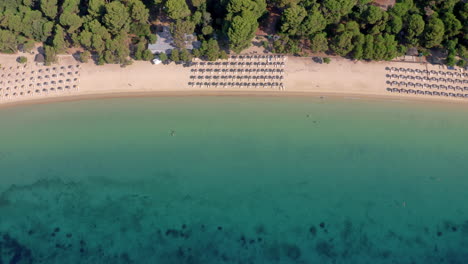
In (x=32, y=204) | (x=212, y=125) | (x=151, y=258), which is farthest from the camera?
(x=212, y=125)

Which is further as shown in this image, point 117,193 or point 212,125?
point 212,125

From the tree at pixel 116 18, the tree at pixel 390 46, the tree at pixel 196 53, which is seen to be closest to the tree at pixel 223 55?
the tree at pixel 196 53

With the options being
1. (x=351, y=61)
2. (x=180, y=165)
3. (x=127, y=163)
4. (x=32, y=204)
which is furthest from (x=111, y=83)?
(x=351, y=61)

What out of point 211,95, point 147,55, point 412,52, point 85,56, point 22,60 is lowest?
point 211,95

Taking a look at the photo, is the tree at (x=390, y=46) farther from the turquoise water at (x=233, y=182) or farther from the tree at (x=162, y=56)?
the tree at (x=162, y=56)

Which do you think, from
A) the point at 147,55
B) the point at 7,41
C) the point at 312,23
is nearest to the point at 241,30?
the point at 312,23

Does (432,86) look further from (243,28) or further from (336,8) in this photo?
(243,28)

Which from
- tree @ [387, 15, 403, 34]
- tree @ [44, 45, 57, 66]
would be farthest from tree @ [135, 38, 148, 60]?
tree @ [387, 15, 403, 34]

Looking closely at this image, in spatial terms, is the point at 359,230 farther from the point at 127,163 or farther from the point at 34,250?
the point at 34,250
